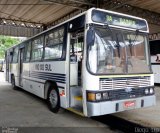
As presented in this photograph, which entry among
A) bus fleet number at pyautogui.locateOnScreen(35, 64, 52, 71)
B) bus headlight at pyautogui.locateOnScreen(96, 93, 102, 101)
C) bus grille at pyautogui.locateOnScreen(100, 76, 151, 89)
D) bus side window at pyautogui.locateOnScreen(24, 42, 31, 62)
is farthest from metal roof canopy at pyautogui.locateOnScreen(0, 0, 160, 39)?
bus headlight at pyautogui.locateOnScreen(96, 93, 102, 101)

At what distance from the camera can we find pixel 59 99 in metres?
6.96

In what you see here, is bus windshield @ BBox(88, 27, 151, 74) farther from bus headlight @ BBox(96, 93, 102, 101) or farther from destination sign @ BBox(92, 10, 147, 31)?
bus headlight @ BBox(96, 93, 102, 101)

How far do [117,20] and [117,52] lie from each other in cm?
85

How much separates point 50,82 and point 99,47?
2.68m

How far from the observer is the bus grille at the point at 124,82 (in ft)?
18.2

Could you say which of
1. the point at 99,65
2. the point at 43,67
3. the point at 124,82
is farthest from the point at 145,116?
the point at 43,67

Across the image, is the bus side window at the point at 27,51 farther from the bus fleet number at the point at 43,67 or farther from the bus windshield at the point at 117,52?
the bus windshield at the point at 117,52

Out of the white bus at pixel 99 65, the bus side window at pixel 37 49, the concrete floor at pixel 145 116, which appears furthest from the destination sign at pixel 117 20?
the bus side window at pixel 37 49

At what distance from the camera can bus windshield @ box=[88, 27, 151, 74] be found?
5.56 metres

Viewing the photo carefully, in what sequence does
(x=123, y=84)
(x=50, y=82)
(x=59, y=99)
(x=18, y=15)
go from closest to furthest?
1. (x=123, y=84)
2. (x=59, y=99)
3. (x=50, y=82)
4. (x=18, y=15)

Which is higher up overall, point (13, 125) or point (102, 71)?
point (102, 71)

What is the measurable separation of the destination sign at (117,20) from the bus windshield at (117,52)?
0.61 feet

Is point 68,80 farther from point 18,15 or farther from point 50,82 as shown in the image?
point 18,15

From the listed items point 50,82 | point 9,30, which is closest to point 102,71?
point 50,82
